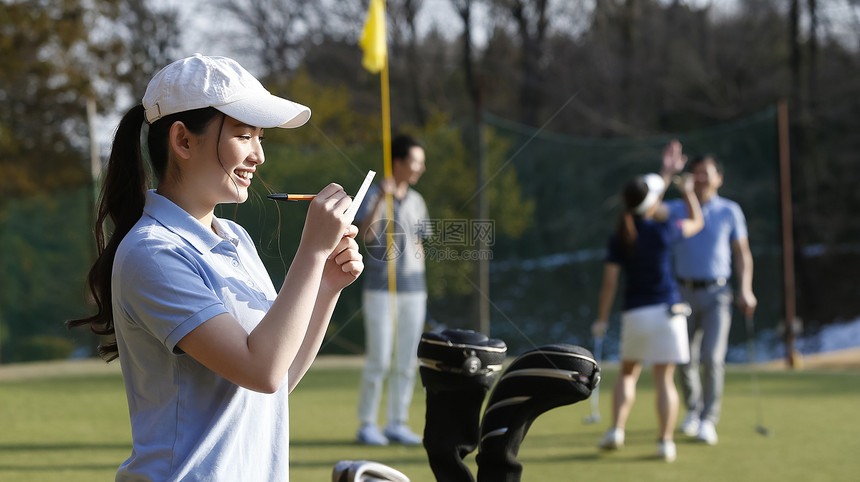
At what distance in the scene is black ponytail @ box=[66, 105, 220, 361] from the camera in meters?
1.58

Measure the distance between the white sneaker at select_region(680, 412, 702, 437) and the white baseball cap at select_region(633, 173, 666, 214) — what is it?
4.97ft

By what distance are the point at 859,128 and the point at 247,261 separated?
56.4 ft

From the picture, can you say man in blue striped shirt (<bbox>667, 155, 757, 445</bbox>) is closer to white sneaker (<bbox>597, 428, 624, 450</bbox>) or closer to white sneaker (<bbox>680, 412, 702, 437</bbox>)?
white sneaker (<bbox>680, 412, 702, 437</bbox>)

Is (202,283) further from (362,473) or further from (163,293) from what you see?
(362,473)

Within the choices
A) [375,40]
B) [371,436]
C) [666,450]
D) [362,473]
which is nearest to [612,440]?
[666,450]

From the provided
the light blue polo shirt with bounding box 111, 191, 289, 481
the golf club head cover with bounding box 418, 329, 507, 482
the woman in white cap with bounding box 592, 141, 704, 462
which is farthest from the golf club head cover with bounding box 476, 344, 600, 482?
the woman in white cap with bounding box 592, 141, 704, 462

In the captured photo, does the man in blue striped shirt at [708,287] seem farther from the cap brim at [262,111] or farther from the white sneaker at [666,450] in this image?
the cap brim at [262,111]

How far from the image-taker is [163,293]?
1372 millimetres

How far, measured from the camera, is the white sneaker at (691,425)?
17.9 ft

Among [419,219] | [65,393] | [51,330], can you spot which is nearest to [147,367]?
[419,219]

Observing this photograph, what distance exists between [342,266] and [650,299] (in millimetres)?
3325

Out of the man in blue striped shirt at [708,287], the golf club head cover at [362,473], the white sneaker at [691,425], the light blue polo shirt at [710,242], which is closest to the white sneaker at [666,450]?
the man in blue striped shirt at [708,287]

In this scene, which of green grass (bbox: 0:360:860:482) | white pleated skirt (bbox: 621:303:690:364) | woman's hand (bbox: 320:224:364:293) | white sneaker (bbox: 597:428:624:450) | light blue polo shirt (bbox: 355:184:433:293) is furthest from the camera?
white sneaker (bbox: 597:428:624:450)

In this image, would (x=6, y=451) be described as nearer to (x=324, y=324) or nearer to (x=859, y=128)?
(x=324, y=324)
